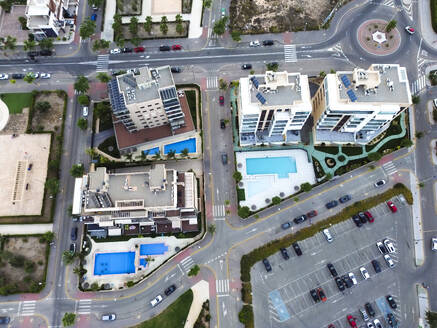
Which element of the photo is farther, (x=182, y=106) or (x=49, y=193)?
(x=182, y=106)

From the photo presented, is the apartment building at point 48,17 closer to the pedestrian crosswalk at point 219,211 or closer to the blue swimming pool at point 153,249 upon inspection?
the blue swimming pool at point 153,249

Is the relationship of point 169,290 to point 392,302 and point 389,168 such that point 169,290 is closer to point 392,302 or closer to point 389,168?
point 392,302

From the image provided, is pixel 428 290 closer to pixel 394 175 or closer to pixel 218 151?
pixel 394 175

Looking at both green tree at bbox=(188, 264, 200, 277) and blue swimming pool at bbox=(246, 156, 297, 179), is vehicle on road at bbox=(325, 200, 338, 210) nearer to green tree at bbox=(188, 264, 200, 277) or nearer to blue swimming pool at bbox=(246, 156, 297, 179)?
blue swimming pool at bbox=(246, 156, 297, 179)

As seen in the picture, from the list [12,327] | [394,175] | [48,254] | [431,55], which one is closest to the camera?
[12,327]

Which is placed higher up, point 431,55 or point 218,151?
point 431,55

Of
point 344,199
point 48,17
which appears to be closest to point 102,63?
point 48,17

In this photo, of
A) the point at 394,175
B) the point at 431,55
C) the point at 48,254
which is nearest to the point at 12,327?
the point at 48,254

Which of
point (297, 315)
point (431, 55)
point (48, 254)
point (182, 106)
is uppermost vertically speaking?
point (431, 55)
